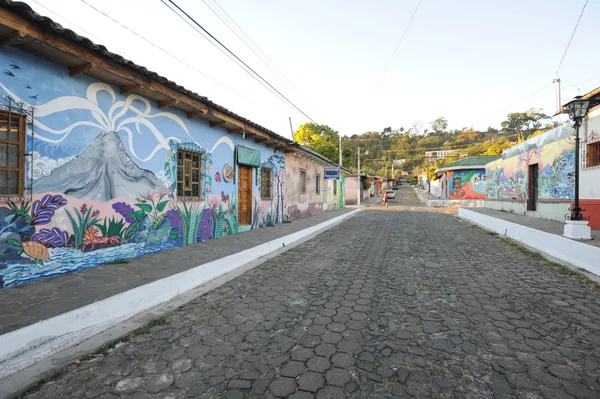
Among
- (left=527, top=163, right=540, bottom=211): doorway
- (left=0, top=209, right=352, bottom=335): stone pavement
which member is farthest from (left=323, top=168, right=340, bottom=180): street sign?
(left=0, top=209, right=352, bottom=335): stone pavement

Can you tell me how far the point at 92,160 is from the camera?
5.00 m

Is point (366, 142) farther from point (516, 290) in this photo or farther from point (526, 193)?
point (516, 290)

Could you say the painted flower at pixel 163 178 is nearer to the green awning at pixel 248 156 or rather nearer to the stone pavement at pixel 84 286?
the stone pavement at pixel 84 286

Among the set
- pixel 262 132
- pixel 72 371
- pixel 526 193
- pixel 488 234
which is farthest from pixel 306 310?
pixel 526 193

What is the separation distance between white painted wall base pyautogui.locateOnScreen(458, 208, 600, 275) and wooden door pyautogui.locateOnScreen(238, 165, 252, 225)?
8.35 m

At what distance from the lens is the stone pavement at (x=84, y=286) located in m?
3.09

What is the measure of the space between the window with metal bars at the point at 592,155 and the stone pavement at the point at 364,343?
5.53m

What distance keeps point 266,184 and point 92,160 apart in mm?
7213

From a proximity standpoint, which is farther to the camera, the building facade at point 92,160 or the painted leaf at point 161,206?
the painted leaf at point 161,206

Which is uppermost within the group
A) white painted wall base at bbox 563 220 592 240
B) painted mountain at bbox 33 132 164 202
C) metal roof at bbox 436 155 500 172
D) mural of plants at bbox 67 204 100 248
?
metal roof at bbox 436 155 500 172

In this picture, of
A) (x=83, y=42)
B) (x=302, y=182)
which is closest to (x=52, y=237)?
(x=83, y=42)

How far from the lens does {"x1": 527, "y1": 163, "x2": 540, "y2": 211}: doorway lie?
1301 cm

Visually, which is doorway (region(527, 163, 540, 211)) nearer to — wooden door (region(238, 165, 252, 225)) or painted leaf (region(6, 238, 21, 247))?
wooden door (region(238, 165, 252, 225))

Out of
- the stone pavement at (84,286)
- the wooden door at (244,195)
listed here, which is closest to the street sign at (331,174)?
the wooden door at (244,195)
